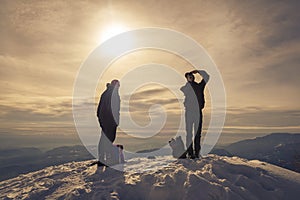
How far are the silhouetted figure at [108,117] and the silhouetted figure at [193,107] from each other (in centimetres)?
294

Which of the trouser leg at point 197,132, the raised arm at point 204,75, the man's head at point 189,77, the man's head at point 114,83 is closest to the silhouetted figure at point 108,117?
the man's head at point 114,83

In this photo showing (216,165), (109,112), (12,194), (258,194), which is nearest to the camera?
(258,194)

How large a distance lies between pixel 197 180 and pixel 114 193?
2.55 meters

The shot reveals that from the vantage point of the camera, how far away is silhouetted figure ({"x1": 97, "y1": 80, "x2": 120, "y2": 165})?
10.7 meters

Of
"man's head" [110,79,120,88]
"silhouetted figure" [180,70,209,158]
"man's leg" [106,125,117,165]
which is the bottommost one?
"man's leg" [106,125,117,165]

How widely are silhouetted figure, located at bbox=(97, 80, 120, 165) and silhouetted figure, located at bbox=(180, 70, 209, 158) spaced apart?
294 cm

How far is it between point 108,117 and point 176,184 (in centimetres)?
448

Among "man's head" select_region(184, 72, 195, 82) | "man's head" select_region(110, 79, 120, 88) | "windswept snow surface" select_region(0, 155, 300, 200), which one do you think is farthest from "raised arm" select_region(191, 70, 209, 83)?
"man's head" select_region(110, 79, 120, 88)

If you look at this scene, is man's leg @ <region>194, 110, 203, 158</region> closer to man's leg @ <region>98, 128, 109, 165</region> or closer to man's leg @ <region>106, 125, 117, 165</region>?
man's leg @ <region>106, 125, 117, 165</region>

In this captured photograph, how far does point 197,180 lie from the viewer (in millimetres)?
7777

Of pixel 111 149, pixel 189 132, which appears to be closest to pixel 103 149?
pixel 111 149

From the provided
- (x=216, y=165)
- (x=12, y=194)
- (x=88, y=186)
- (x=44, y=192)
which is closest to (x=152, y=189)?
(x=88, y=186)

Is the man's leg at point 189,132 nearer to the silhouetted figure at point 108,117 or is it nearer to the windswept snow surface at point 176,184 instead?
the windswept snow surface at point 176,184

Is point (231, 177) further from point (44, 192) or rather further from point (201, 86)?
point (44, 192)
